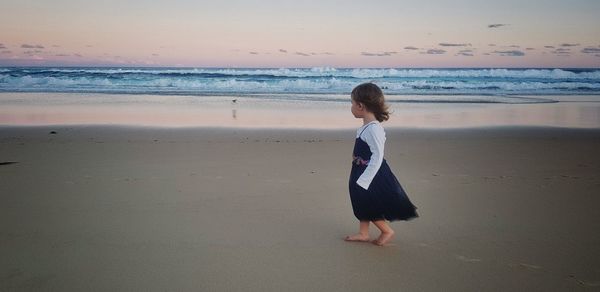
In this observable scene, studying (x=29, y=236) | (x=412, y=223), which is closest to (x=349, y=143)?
(x=412, y=223)

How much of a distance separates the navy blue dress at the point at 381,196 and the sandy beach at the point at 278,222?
27cm

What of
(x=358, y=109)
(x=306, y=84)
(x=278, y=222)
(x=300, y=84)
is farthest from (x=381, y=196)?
(x=300, y=84)

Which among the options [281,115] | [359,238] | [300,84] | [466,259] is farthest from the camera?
[300,84]

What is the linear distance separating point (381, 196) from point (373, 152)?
0.34 m

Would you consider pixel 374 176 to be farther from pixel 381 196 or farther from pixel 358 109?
pixel 358 109

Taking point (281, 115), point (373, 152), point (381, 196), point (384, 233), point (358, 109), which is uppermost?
point (358, 109)

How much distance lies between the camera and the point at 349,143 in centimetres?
927

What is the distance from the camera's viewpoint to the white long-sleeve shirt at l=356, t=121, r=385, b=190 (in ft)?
11.9

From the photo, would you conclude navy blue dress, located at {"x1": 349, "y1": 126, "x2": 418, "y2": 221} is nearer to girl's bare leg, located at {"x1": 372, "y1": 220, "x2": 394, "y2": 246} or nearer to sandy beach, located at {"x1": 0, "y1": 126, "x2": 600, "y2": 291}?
girl's bare leg, located at {"x1": 372, "y1": 220, "x2": 394, "y2": 246}

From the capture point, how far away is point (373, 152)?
12.0 feet

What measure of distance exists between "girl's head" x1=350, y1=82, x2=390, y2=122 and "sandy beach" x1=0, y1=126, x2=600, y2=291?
3.38 feet

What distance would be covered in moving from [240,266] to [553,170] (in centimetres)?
511

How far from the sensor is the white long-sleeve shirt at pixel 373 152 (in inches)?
143

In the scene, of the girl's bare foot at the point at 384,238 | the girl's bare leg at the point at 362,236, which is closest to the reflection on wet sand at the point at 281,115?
the girl's bare leg at the point at 362,236
